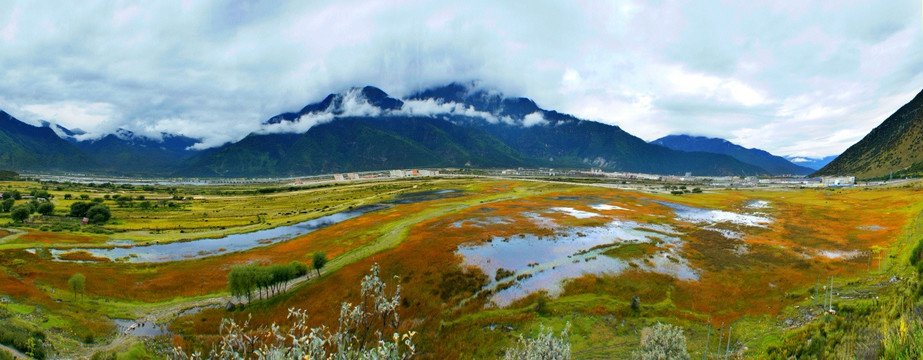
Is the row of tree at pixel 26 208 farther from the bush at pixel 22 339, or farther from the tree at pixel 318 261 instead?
the tree at pixel 318 261

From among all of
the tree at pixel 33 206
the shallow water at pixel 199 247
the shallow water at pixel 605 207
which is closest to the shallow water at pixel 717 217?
the shallow water at pixel 605 207

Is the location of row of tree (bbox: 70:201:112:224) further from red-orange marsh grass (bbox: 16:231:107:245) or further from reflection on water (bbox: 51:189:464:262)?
reflection on water (bbox: 51:189:464:262)

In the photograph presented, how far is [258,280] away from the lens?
39.2 m

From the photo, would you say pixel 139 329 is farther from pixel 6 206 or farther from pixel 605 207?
pixel 6 206

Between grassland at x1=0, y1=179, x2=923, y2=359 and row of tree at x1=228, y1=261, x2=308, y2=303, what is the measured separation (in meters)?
1.97

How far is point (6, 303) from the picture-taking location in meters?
32.3

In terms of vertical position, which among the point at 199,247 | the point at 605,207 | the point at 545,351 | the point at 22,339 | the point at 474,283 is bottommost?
the point at 199,247

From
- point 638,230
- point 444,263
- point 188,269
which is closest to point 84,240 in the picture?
point 188,269

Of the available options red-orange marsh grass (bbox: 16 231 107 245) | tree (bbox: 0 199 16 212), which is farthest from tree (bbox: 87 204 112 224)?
red-orange marsh grass (bbox: 16 231 107 245)

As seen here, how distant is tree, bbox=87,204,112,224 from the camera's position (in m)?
89.2

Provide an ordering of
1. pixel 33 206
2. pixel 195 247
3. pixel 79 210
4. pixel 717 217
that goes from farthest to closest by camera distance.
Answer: pixel 79 210
pixel 33 206
pixel 717 217
pixel 195 247

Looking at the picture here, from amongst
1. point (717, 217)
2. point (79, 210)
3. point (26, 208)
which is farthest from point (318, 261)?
point (79, 210)

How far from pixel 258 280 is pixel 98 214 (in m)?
88.2

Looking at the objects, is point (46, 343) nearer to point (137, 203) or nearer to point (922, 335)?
point (922, 335)
